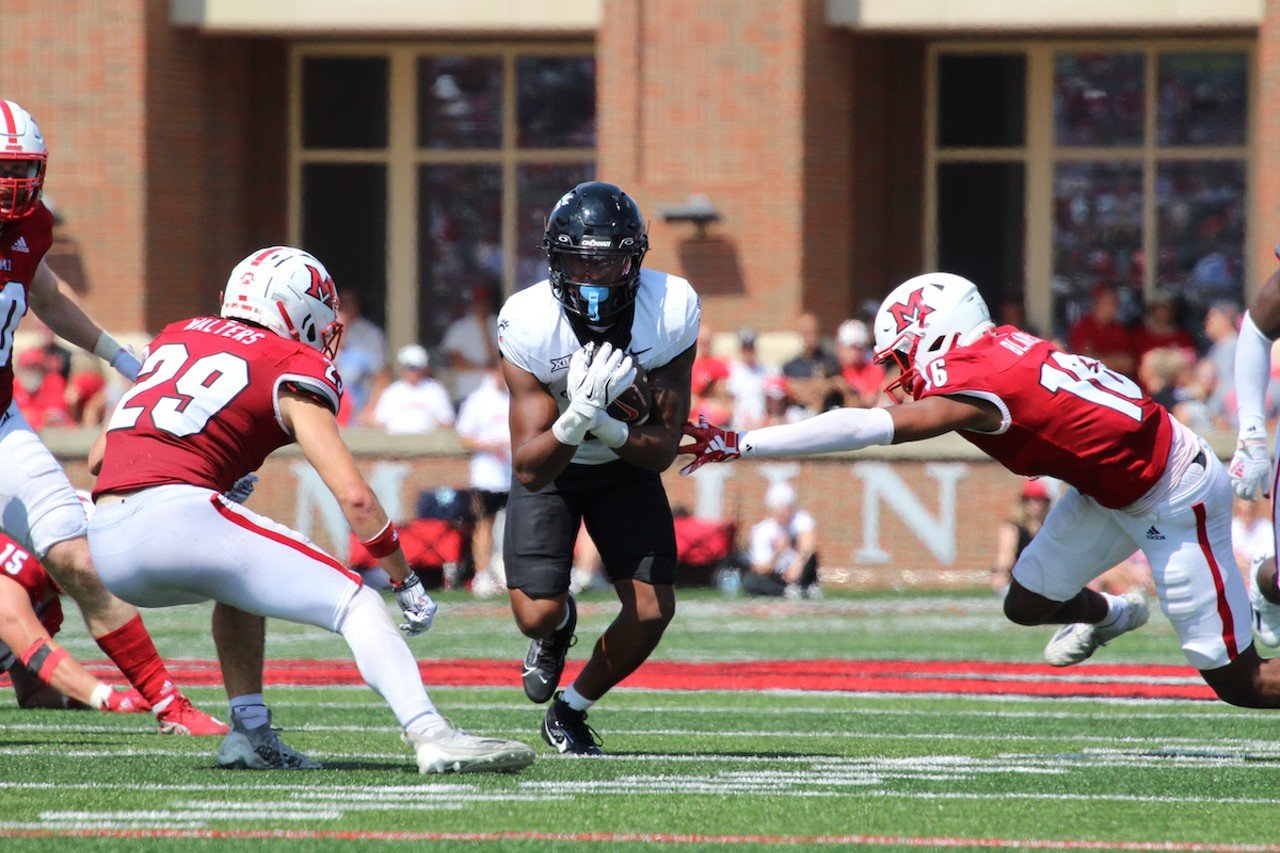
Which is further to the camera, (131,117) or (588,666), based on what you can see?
(131,117)

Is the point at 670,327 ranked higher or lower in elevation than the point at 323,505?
higher

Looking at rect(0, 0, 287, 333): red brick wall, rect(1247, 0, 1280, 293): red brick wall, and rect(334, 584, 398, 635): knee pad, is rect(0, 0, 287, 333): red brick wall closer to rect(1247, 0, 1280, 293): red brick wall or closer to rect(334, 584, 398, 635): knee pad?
rect(1247, 0, 1280, 293): red brick wall

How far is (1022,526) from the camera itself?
1553 centimetres

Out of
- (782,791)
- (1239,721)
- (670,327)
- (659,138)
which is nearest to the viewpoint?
(782,791)

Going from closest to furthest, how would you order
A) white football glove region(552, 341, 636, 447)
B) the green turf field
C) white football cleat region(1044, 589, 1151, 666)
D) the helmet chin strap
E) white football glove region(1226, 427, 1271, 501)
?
the green turf field, white football glove region(552, 341, 636, 447), the helmet chin strap, white football glove region(1226, 427, 1271, 501), white football cleat region(1044, 589, 1151, 666)

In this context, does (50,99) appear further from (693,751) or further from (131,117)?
(693,751)

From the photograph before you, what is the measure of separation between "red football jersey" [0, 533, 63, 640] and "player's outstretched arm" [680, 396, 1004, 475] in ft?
9.58

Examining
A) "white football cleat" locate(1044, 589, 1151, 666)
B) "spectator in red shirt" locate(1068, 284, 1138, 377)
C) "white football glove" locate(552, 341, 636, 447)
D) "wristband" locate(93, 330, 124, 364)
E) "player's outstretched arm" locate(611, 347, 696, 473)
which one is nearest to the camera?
"white football glove" locate(552, 341, 636, 447)

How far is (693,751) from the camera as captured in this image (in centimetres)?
711

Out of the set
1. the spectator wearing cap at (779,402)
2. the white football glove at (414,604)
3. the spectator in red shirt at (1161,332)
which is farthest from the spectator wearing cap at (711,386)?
the white football glove at (414,604)

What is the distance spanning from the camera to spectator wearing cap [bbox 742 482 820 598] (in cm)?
1573

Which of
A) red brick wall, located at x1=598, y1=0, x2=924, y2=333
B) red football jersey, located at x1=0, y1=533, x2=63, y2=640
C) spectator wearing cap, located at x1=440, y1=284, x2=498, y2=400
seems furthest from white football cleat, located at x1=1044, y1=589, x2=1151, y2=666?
spectator wearing cap, located at x1=440, y1=284, x2=498, y2=400

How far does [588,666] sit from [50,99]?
14696mm

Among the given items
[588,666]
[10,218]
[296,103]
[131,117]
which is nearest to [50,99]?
[131,117]
